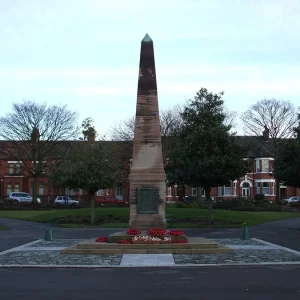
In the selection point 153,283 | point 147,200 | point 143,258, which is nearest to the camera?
point 153,283

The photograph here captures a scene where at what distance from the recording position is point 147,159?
2203cm

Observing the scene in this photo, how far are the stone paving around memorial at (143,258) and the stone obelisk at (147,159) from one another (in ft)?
12.0

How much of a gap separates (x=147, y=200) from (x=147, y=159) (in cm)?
177

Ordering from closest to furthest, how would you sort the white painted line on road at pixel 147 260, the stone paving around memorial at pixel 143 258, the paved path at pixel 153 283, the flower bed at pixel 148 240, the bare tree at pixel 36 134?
the paved path at pixel 153 283 → the white painted line on road at pixel 147 260 → the stone paving around memorial at pixel 143 258 → the flower bed at pixel 148 240 → the bare tree at pixel 36 134

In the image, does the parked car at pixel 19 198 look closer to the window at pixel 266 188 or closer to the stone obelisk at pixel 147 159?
the window at pixel 266 188

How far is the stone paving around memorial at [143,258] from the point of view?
16.0 meters

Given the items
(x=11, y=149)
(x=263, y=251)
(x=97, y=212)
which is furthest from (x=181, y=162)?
(x=11, y=149)

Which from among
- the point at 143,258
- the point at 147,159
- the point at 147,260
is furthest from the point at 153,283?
the point at 147,159

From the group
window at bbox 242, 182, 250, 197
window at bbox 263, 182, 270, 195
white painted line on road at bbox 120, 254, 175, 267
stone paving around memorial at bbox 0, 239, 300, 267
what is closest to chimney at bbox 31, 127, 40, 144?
window at bbox 242, 182, 250, 197

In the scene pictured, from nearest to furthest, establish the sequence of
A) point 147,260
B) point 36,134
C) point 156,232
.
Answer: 1. point 147,260
2. point 156,232
3. point 36,134

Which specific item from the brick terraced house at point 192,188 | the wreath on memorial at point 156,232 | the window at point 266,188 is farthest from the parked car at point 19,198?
the wreath on memorial at point 156,232

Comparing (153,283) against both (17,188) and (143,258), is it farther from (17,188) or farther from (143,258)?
(17,188)

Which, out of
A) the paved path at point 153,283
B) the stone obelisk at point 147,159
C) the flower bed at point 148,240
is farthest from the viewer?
the stone obelisk at point 147,159

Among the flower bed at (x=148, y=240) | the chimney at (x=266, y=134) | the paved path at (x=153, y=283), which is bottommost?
the paved path at (x=153, y=283)
